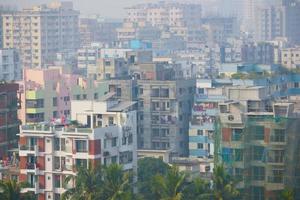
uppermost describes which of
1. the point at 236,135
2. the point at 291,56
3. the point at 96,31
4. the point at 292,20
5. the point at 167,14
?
the point at 167,14

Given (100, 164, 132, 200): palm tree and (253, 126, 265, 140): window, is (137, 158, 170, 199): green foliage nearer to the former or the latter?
(100, 164, 132, 200): palm tree

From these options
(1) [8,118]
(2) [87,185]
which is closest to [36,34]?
(1) [8,118]

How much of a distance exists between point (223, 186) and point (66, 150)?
8.30ft

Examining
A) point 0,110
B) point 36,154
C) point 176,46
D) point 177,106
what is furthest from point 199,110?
point 176,46

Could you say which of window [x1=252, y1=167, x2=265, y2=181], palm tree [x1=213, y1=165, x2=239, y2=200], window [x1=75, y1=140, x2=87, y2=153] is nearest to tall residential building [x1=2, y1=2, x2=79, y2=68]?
window [x1=75, y1=140, x2=87, y2=153]

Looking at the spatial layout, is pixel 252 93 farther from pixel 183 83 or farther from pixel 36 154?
pixel 183 83

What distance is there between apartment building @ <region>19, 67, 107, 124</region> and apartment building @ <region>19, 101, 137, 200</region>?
12.1ft

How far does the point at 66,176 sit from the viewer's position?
15562 mm

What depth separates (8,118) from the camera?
18.0m

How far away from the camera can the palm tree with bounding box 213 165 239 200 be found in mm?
13766

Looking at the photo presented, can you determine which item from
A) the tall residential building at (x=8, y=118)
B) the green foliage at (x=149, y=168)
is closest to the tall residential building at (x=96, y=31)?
the tall residential building at (x=8, y=118)

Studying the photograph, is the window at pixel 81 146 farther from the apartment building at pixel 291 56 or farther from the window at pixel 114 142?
the apartment building at pixel 291 56

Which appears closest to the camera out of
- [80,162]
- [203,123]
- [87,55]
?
[80,162]

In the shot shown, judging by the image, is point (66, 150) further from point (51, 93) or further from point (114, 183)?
point (51, 93)
